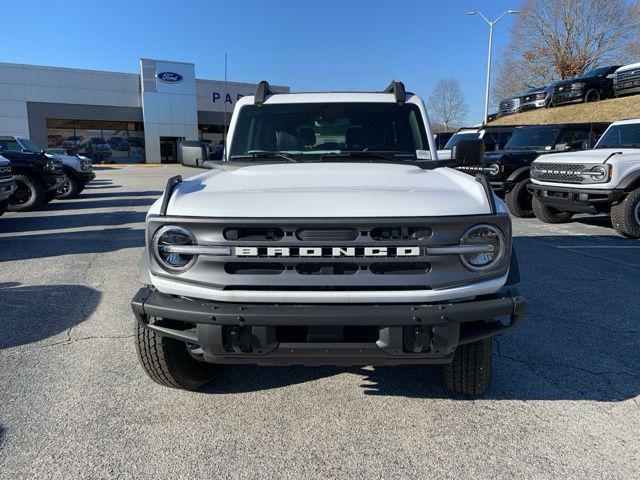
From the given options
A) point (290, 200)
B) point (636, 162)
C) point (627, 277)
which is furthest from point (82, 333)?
point (636, 162)

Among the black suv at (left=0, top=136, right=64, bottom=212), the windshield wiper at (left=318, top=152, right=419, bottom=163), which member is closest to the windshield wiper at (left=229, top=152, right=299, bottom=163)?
the windshield wiper at (left=318, top=152, right=419, bottom=163)

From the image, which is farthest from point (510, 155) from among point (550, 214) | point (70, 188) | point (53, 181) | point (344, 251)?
point (70, 188)

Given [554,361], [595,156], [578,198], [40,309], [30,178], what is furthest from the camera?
[30,178]

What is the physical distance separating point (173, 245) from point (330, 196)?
0.81 m

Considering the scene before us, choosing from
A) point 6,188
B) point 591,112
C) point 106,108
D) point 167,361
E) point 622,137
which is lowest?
point 167,361

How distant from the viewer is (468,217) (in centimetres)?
238

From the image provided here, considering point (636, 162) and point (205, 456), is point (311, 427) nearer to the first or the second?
point (205, 456)

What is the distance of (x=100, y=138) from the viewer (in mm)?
40469

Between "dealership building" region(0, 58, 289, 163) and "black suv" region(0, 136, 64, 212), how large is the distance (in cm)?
2599

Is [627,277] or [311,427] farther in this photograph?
[627,277]

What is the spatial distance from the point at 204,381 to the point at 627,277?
4975 mm

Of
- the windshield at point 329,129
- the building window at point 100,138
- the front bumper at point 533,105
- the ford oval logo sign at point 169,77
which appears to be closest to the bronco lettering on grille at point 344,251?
the windshield at point 329,129

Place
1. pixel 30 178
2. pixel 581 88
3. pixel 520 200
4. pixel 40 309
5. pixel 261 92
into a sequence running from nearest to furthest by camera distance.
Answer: pixel 261 92, pixel 40 309, pixel 520 200, pixel 30 178, pixel 581 88

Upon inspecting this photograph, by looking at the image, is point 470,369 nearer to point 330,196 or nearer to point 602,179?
point 330,196
